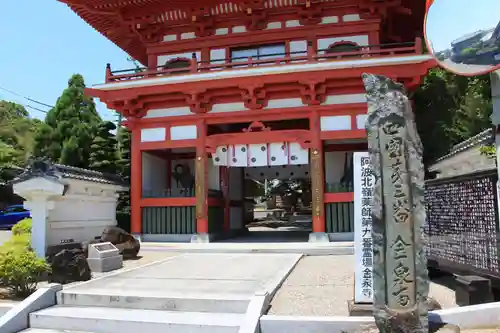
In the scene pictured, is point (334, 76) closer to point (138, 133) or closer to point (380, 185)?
point (138, 133)

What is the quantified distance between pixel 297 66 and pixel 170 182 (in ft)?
23.9

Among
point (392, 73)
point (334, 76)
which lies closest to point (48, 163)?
point (334, 76)

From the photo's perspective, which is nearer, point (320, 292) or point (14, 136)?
point (320, 292)

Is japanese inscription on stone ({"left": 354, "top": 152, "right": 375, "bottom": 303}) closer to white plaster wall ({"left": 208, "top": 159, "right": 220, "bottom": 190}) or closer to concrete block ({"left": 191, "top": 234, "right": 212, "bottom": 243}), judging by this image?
concrete block ({"left": 191, "top": 234, "right": 212, "bottom": 243})

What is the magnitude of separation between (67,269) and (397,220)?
6.22 meters

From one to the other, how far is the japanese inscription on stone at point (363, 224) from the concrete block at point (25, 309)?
186 inches

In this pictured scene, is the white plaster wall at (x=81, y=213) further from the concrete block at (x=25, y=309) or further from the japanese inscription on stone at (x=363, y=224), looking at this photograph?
the japanese inscription on stone at (x=363, y=224)

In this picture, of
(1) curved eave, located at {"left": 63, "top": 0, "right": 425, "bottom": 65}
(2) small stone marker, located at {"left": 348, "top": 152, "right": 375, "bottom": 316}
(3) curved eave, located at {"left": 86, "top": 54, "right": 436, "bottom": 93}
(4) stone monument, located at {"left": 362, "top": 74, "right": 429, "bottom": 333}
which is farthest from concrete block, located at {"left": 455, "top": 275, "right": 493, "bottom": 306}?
(1) curved eave, located at {"left": 63, "top": 0, "right": 425, "bottom": 65}

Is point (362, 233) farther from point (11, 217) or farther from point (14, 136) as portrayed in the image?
point (14, 136)

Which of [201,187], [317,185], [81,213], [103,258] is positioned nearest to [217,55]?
[201,187]

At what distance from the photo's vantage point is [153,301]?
651 cm

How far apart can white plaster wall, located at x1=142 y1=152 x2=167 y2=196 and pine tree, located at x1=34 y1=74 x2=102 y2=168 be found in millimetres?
3718

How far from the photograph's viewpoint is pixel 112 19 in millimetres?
15953

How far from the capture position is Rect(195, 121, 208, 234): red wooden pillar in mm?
13891
